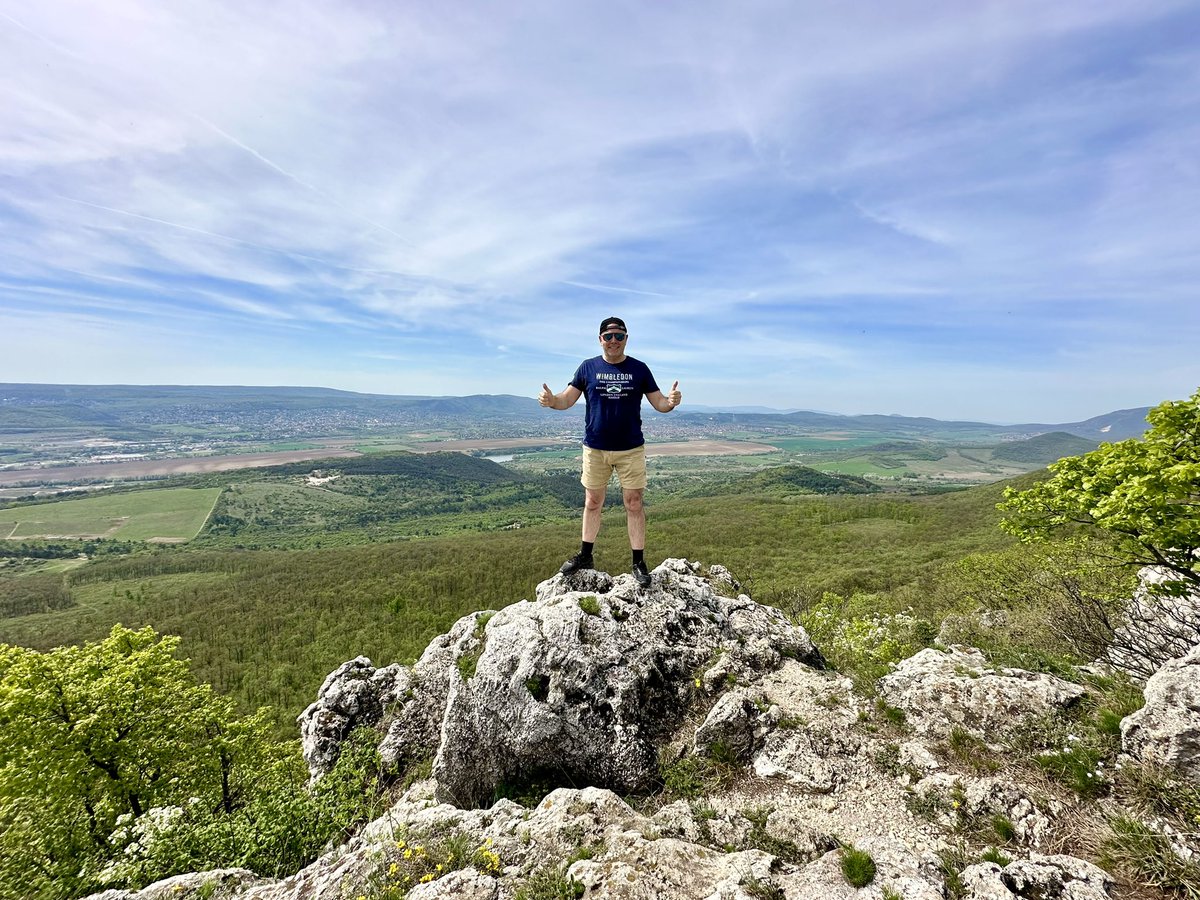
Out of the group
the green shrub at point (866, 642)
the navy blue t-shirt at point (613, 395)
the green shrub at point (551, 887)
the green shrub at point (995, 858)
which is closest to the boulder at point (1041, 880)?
the green shrub at point (995, 858)

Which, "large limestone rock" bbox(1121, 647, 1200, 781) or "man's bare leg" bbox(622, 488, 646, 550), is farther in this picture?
"man's bare leg" bbox(622, 488, 646, 550)

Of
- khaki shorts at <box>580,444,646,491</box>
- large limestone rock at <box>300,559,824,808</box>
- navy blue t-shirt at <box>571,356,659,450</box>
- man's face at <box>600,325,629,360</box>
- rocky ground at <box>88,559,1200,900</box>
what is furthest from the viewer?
khaki shorts at <box>580,444,646,491</box>

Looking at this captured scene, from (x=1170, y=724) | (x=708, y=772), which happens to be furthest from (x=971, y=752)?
(x=708, y=772)

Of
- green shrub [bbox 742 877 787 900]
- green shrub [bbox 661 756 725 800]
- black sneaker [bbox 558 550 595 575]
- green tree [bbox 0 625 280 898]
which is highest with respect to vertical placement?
black sneaker [bbox 558 550 595 575]

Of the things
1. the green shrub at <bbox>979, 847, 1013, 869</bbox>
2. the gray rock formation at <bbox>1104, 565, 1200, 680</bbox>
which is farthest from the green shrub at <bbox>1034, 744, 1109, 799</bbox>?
the gray rock formation at <bbox>1104, 565, 1200, 680</bbox>

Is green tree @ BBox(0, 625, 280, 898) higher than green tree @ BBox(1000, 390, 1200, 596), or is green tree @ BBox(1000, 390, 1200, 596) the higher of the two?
green tree @ BBox(1000, 390, 1200, 596)

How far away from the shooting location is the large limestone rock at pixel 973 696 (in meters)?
7.61

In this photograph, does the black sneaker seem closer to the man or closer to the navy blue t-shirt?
the man

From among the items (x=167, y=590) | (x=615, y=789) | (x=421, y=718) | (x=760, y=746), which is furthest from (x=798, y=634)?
(x=167, y=590)

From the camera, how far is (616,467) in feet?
34.4

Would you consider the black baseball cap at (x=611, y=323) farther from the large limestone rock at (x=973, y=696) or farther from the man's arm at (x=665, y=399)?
the large limestone rock at (x=973, y=696)

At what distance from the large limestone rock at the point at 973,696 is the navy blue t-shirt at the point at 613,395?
→ 24.5ft

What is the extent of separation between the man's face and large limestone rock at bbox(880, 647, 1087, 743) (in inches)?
352

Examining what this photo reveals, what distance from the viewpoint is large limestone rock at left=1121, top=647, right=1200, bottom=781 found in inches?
220
